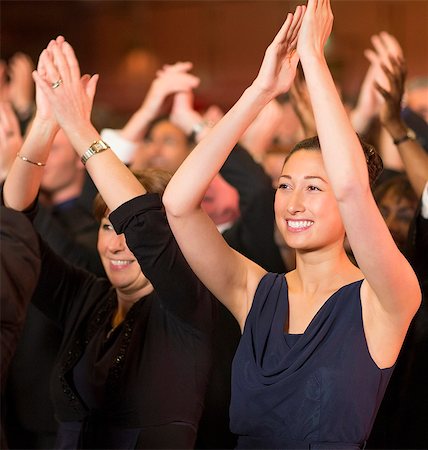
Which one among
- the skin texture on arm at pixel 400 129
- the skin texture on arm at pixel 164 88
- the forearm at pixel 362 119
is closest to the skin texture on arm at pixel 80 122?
the skin texture on arm at pixel 164 88

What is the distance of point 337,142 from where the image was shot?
157 cm

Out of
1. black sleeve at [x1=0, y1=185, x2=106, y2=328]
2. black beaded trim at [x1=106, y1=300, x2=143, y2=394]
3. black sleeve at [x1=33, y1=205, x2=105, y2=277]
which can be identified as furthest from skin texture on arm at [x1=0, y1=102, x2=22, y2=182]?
black beaded trim at [x1=106, y1=300, x2=143, y2=394]

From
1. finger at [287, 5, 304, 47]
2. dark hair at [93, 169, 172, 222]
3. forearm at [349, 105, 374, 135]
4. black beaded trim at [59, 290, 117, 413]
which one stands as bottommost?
black beaded trim at [59, 290, 117, 413]

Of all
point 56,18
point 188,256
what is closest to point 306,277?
point 188,256

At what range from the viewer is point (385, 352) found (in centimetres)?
169

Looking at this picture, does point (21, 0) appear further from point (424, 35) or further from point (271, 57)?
point (271, 57)

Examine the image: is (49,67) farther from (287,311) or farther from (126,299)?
(287,311)

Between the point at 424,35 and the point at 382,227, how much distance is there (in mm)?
6200

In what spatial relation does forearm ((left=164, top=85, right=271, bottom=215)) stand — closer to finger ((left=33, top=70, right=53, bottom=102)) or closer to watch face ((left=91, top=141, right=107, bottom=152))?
watch face ((left=91, top=141, right=107, bottom=152))

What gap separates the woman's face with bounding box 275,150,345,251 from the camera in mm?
1787

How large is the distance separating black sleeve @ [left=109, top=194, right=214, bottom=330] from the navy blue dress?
0.17m

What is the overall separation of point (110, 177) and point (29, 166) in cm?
26

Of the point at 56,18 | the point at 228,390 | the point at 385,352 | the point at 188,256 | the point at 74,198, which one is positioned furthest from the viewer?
the point at 56,18

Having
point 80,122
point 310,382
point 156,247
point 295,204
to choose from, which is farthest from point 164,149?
point 310,382
